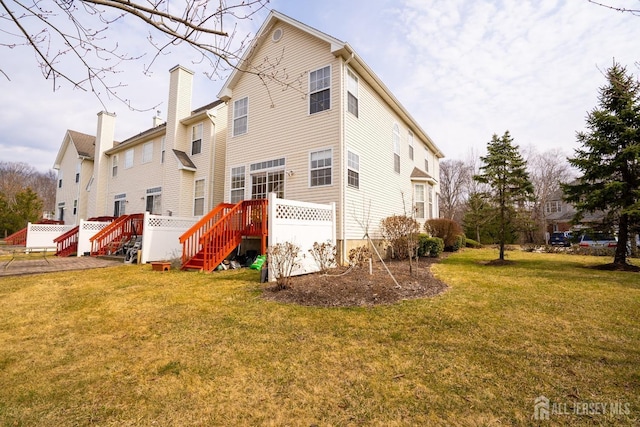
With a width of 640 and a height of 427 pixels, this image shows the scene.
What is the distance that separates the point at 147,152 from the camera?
18.2m

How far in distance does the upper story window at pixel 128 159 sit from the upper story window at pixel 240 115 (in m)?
10.4

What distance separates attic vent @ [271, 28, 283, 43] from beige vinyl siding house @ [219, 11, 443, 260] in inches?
1.4

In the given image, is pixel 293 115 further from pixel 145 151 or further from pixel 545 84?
pixel 145 151

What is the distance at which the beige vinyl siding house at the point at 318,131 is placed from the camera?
1017 cm

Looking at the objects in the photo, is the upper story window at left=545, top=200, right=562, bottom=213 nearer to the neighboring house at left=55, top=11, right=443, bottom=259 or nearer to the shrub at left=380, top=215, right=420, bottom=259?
the neighboring house at left=55, top=11, right=443, bottom=259

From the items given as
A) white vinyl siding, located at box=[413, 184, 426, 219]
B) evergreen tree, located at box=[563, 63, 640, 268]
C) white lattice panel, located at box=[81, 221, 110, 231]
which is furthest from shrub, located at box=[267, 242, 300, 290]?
white lattice panel, located at box=[81, 221, 110, 231]

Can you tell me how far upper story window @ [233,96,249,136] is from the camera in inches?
507

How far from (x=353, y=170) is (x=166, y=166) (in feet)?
36.2

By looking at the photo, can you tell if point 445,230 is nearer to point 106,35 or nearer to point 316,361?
point 316,361

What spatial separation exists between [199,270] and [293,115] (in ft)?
21.5

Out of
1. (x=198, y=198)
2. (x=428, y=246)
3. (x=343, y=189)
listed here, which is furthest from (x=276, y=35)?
(x=428, y=246)

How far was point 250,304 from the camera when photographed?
17.4 feet

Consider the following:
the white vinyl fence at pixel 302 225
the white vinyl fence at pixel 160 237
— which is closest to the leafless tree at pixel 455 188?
the white vinyl fence at pixel 302 225

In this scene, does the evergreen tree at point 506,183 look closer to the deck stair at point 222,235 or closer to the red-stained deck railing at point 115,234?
the deck stair at point 222,235
